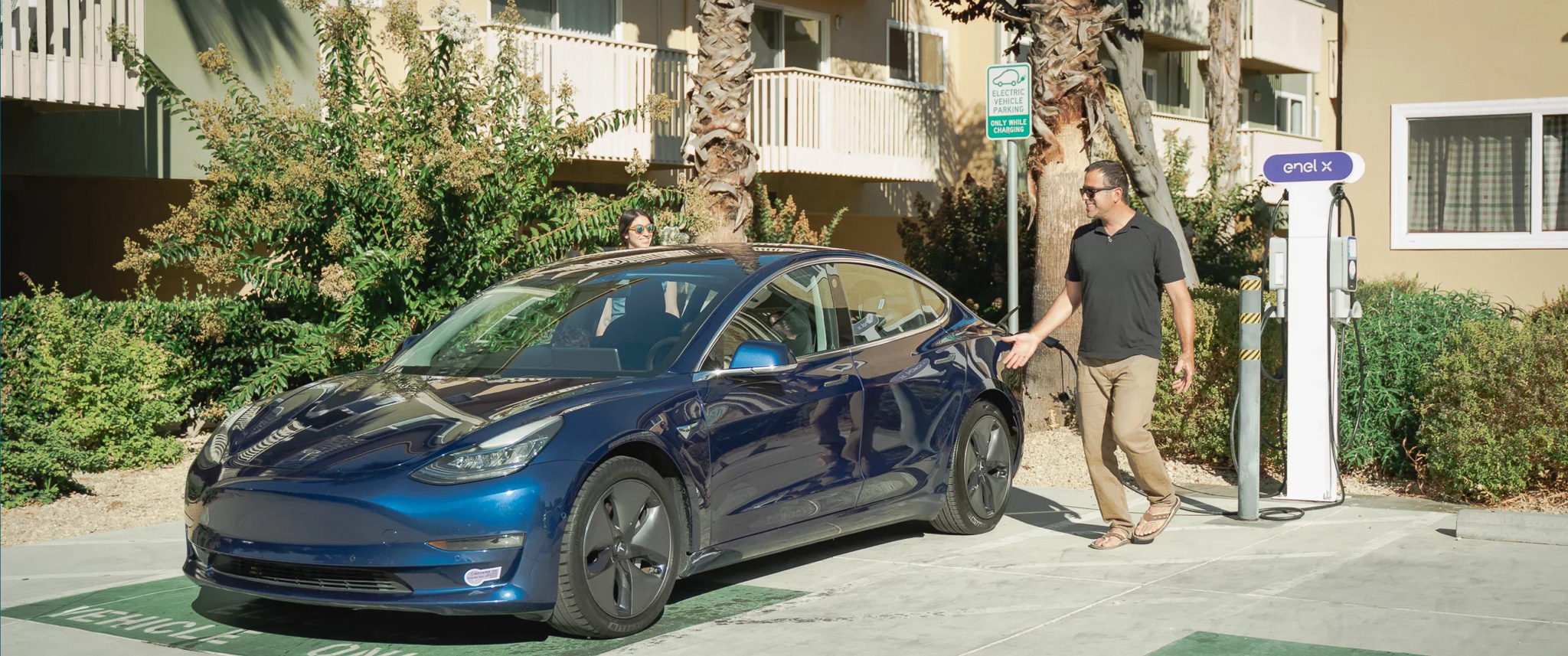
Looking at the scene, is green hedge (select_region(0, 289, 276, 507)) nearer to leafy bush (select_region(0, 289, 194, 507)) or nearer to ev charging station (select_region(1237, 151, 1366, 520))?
leafy bush (select_region(0, 289, 194, 507))

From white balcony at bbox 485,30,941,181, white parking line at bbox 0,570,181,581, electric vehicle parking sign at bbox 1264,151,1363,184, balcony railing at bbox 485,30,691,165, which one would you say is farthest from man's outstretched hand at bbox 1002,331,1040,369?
balcony railing at bbox 485,30,691,165

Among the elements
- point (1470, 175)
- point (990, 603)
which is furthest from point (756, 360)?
point (1470, 175)

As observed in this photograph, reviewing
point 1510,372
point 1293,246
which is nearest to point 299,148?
point 1293,246

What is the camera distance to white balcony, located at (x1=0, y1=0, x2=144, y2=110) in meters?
12.4

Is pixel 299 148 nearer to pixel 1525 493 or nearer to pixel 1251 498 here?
pixel 1251 498

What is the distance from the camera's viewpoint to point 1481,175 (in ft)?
40.5

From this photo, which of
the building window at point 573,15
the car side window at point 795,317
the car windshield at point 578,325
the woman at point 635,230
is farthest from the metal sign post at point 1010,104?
the building window at point 573,15

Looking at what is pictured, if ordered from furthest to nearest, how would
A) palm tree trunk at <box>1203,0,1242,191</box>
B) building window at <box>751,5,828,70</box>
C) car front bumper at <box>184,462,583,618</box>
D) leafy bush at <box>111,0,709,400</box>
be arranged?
palm tree trunk at <box>1203,0,1242,191</box>, building window at <box>751,5,828,70</box>, leafy bush at <box>111,0,709,400</box>, car front bumper at <box>184,462,583,618</box>

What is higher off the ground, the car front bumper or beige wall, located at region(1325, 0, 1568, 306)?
beige wall, located at region(1325, 0, 1568, 306)

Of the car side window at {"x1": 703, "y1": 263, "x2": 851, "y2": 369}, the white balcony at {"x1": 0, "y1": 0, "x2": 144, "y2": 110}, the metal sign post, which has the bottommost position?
the car side window at {"x1": 703, "y1": 263, "x2": 851, "y2": 369}

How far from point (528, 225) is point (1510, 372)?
616 centimetres

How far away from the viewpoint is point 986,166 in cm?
2433

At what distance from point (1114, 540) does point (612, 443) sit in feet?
10.1

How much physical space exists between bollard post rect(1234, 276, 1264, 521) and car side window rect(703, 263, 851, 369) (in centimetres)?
230
